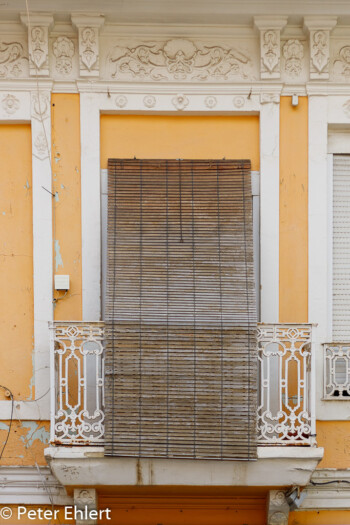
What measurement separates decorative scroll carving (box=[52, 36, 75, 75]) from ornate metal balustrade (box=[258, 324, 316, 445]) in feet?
10.0

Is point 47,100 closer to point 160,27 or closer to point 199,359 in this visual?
point 160,27

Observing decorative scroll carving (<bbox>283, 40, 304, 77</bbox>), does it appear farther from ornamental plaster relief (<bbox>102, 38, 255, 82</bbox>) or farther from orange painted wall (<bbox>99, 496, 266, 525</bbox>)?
orange painted wall (<bbox>99, 496, 266, 525</bbox>)

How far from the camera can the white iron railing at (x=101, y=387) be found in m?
6.72

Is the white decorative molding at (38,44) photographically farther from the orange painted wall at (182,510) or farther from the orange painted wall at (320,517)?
the orange painted wall at (320,517)

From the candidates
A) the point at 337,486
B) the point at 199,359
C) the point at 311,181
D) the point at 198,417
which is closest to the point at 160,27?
the point at 311,181

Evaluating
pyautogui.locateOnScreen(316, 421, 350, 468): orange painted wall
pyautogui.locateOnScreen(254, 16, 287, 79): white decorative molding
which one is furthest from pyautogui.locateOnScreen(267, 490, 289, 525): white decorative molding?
pyautogui.locateOnScreen(254, 16, 287, 79): white decorative molding

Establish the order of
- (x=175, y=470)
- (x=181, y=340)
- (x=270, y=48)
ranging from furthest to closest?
1. (x=270, y=48)
2. (x=175, y=470)
3. (x=181, y=340)

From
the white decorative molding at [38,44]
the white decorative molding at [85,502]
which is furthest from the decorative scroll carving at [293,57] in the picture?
the white decorative molding at [85,502]

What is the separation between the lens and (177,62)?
7449 mm

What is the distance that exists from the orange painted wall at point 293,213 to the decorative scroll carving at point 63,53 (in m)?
2.06

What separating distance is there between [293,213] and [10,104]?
286 cm

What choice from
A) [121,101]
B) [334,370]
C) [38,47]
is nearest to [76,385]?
[334,370]

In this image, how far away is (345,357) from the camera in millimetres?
7199

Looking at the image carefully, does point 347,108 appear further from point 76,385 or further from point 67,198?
point 76,385
